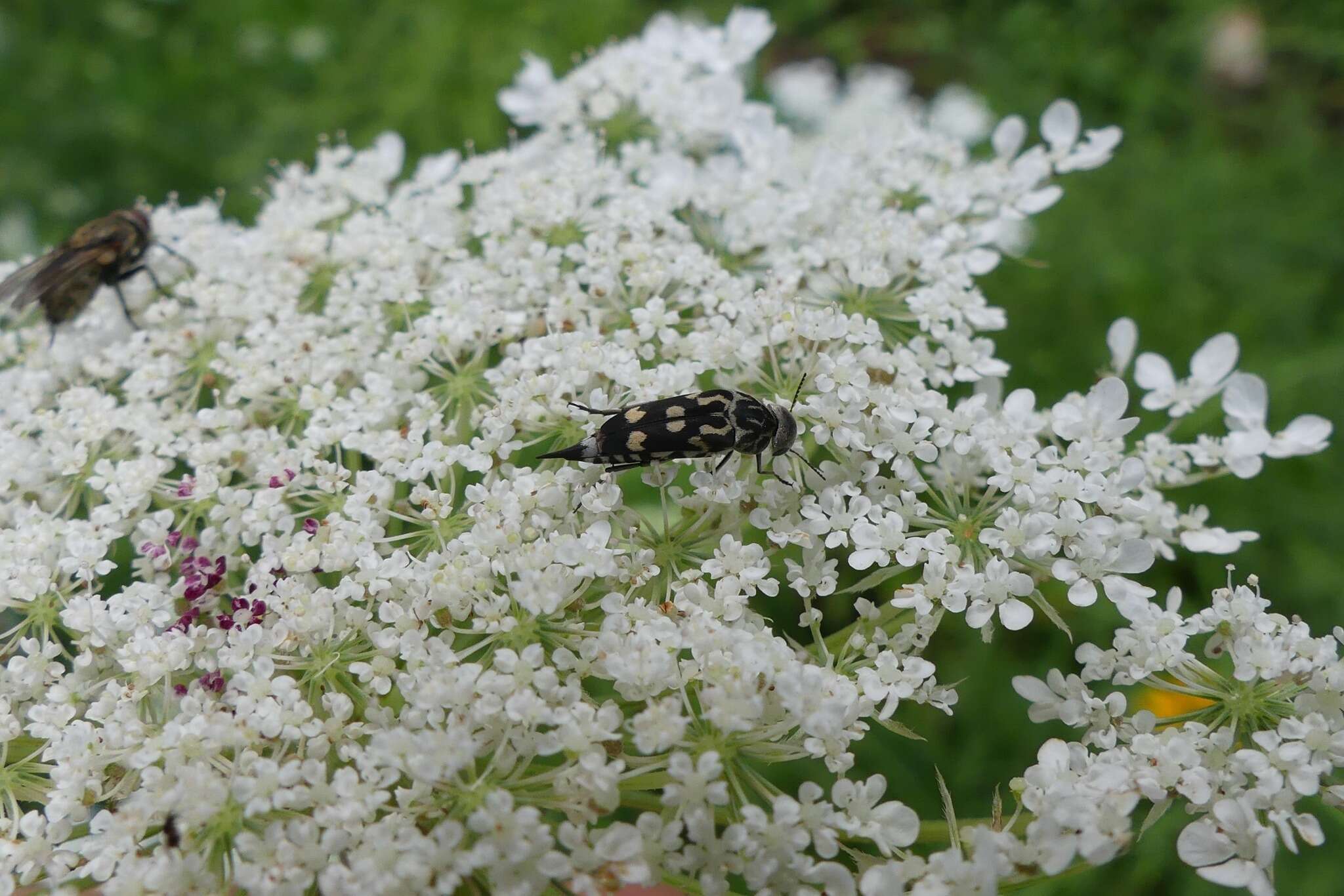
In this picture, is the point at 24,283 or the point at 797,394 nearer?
the point at 797,394

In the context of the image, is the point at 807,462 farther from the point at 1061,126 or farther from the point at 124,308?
the point at 124,308

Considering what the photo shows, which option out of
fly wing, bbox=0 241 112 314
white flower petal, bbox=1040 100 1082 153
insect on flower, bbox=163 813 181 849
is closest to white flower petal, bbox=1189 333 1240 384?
white flower petal, bbox=1040 100 1082 153

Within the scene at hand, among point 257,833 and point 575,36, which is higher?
point 575,36

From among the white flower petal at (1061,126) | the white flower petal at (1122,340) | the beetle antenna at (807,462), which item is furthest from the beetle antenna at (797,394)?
the white flower petal at (1061,126)

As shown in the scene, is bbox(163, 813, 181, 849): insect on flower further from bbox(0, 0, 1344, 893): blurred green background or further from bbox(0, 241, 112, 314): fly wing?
bbox(0, 0, 1344, 893): blurred green background

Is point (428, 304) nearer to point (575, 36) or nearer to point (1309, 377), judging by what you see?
point (575, 36)

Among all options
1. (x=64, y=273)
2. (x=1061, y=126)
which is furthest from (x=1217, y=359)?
(x=64, y=273)

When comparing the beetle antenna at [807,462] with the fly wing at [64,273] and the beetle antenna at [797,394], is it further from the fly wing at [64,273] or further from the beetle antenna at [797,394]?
the fly wing at [64,273]

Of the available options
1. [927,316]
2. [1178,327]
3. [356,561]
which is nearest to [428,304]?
[356,561]
